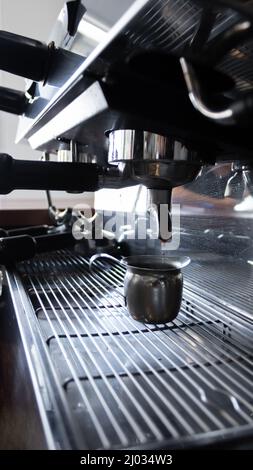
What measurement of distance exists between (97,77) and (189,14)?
0.33 feet

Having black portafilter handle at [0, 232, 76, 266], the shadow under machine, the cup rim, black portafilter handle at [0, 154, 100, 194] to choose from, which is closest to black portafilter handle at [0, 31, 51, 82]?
the shadow under machine

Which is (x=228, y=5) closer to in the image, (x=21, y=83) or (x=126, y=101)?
(x=126, y=101)

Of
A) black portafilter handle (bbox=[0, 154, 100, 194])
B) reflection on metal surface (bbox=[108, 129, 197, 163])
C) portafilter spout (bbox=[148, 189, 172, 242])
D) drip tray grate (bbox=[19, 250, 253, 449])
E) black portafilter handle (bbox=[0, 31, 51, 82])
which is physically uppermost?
black portafilter handle (bbox=[0, 31, 51, 82])

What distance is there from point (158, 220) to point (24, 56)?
0.89 feet

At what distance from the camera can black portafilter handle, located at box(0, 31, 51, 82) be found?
0.44m

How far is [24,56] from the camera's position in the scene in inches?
17.8

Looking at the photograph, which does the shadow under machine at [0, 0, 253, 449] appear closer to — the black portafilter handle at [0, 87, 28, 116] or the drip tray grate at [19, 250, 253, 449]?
the drip tray grate at [19, 250, 253, 449]

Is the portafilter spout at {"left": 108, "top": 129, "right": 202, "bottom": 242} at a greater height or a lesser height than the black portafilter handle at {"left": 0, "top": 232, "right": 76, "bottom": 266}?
A: greater

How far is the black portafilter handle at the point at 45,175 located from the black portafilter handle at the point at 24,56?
11 cm

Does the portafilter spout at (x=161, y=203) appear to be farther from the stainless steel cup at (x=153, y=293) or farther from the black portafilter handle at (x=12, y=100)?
the black portafilter handle at (x=12, y=100)

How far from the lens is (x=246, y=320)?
19.2 inches

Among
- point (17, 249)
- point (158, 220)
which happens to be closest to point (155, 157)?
point (158, 220)

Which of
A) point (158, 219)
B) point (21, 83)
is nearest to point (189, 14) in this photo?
point (158, 219)

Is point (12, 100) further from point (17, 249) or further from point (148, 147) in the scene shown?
point (148, 147)
